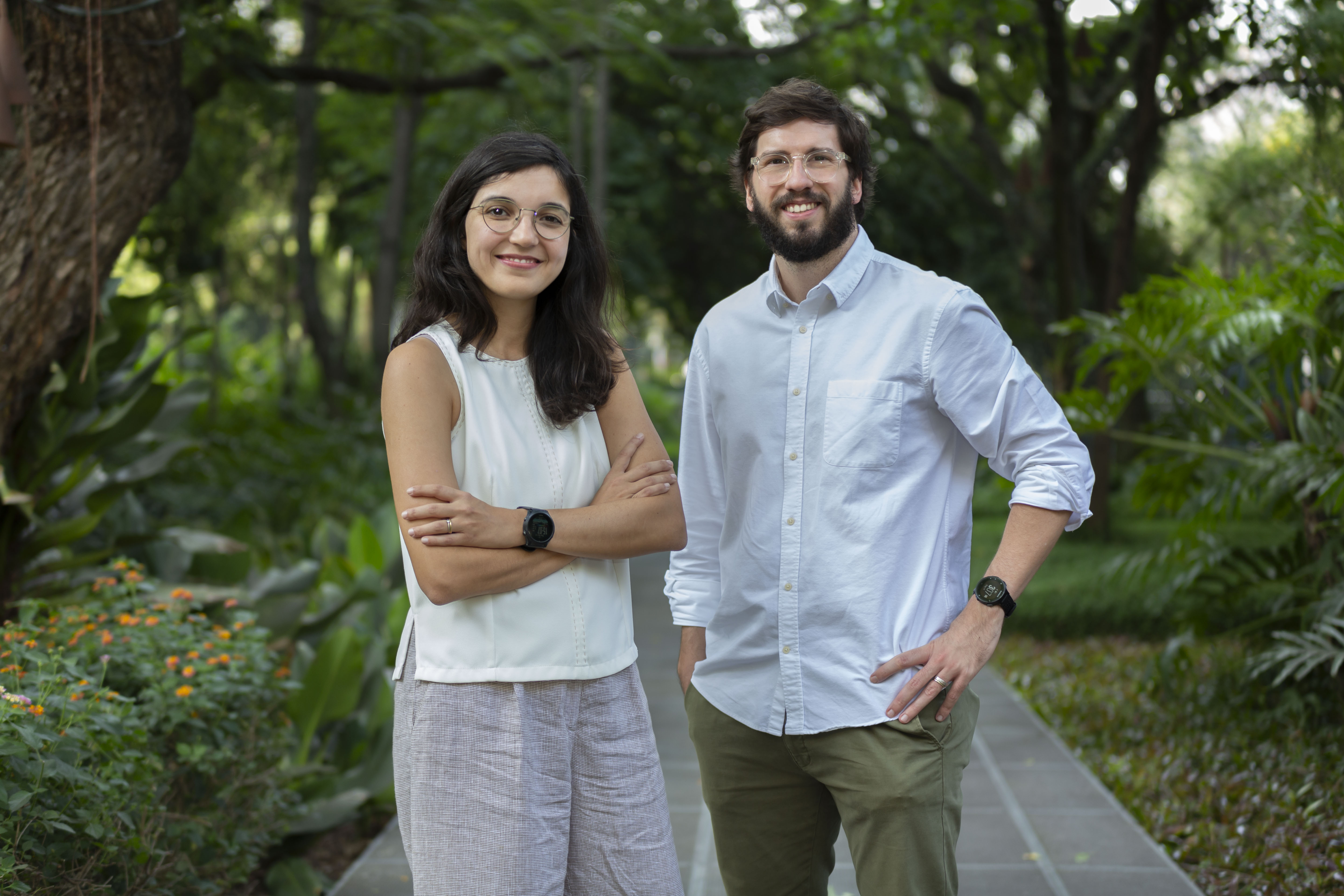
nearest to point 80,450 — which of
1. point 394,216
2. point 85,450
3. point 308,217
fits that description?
point 85,450

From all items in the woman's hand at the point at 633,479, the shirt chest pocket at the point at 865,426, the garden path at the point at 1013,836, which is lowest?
the garden path at the point at 1013,836

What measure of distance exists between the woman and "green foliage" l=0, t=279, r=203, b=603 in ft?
7.28

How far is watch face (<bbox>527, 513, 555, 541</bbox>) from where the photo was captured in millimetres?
1759

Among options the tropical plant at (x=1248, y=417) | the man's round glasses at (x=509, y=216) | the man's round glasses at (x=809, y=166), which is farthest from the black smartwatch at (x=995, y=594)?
the tropical plant at (x=1248, y=417)

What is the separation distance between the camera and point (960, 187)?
13.3 meters

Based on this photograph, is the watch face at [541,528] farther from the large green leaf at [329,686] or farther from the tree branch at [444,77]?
the tree branch at [444,77]

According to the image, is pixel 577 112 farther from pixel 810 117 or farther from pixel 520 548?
pixel 520 548

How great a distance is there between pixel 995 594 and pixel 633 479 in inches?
25.2

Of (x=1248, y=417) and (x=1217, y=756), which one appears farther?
(x=1248, y=417)

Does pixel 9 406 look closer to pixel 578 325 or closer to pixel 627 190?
pixel 578 325

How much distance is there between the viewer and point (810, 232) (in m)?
2.11

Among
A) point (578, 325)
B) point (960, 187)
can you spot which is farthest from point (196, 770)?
point (960, 187)

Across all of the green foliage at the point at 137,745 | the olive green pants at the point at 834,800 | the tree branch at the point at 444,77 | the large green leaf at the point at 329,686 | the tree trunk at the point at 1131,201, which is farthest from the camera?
the tree trunk at the point at 1131,201

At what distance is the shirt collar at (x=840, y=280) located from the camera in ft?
6.96
